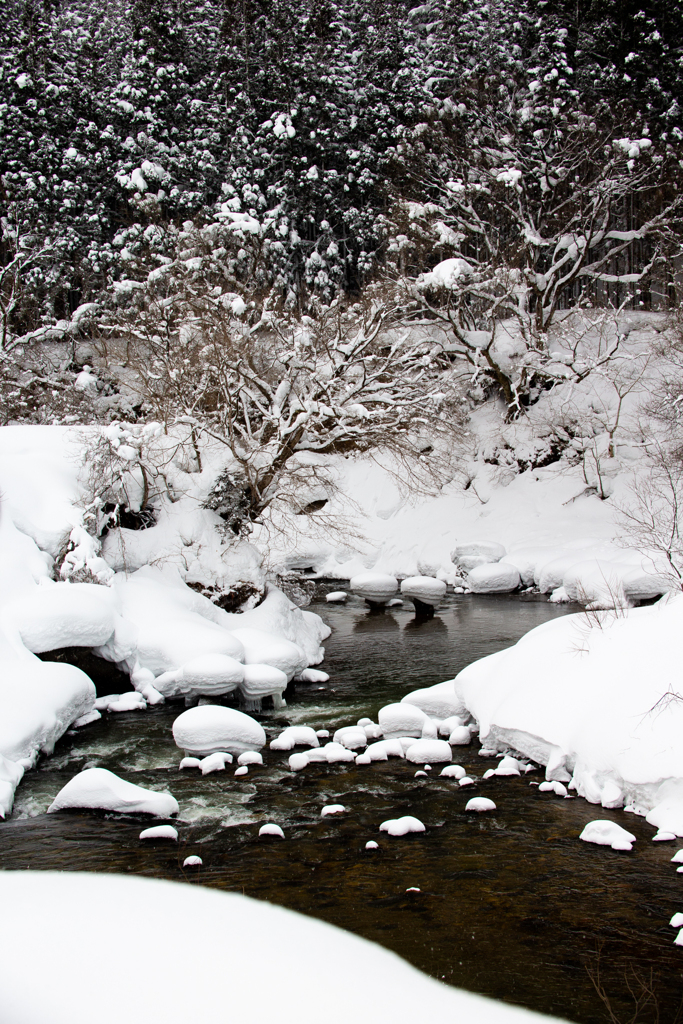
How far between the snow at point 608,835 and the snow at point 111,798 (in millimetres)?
3605

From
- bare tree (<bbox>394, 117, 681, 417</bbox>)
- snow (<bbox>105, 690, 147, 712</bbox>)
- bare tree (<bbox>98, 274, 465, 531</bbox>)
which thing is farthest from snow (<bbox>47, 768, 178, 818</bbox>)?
bare tree (<bbox>394, 117, 681, 417</bbox>)

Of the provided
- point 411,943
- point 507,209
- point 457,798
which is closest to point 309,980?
point 411,943

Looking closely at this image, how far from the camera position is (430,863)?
6.17 meters

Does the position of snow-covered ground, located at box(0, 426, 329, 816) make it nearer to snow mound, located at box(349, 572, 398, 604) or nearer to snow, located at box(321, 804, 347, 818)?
snow, located at box(321, 804, 347, 818)

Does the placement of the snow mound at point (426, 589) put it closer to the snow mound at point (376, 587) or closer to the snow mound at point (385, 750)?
the snow mound at point (376, 587)

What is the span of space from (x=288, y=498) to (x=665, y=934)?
1196 centimetres

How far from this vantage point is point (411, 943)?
5.03 metres

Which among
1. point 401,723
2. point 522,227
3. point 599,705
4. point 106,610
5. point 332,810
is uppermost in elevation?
point 522,227

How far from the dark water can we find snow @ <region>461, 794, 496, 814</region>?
88 millimetres

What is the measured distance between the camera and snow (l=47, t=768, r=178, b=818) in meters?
7.11

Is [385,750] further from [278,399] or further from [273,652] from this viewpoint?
[278,399]

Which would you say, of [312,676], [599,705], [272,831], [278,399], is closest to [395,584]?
[278,399]

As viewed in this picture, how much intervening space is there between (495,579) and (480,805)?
1189 centimetres

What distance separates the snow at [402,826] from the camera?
6.68 m
